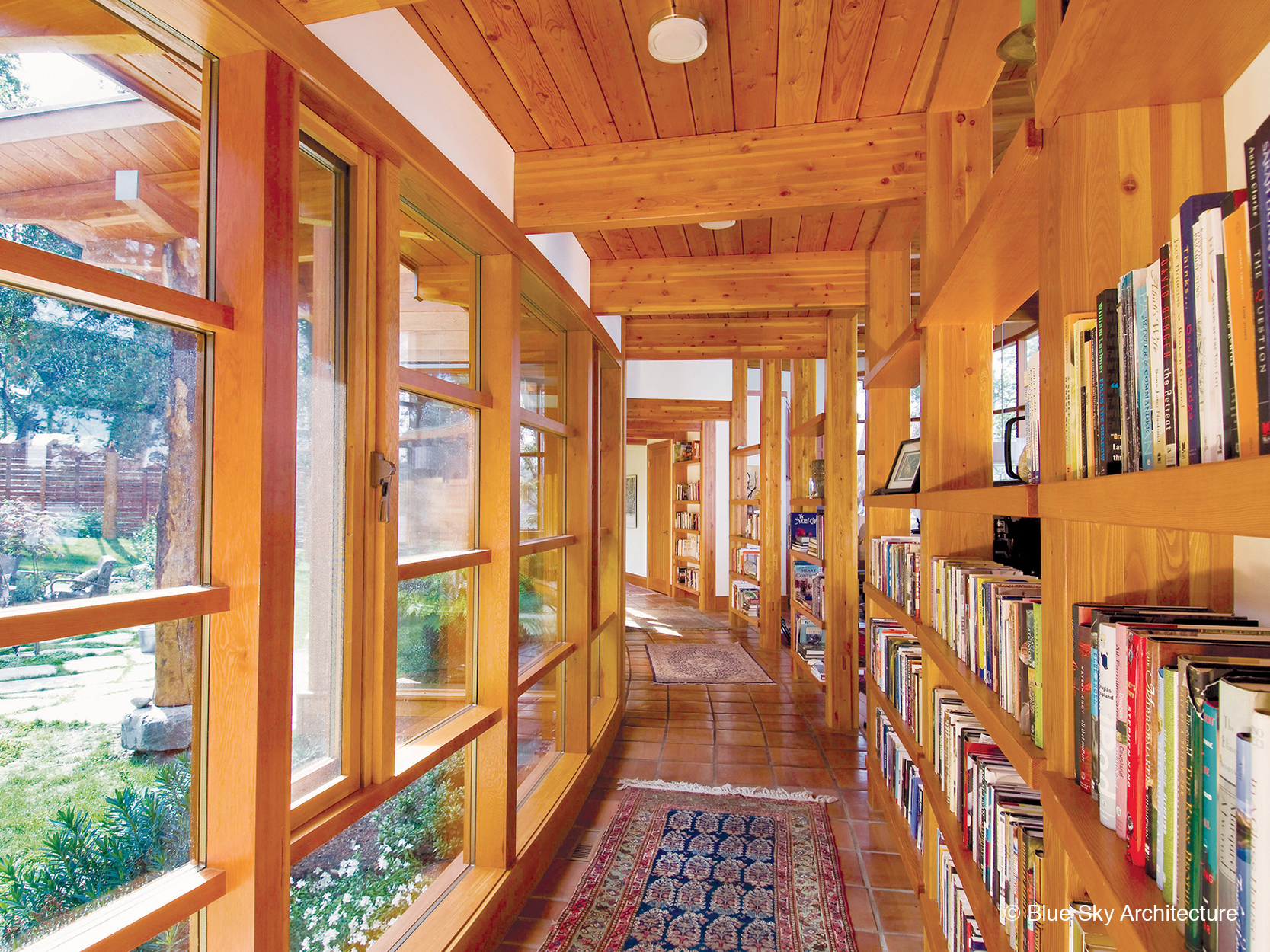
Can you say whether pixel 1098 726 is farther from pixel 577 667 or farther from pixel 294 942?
pixel 577 667

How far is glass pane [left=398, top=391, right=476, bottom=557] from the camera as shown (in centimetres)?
173

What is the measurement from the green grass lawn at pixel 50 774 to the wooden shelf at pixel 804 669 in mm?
4491

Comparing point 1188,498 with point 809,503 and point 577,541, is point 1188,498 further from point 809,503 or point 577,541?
point 809,503

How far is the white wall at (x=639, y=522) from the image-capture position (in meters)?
11.3

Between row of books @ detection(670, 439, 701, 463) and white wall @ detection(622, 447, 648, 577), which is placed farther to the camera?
white wall @ detection(622, 447, 648, 577)

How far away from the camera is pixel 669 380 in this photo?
27.1 feet

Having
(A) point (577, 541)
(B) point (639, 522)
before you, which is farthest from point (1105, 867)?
(B) point (639, 522)

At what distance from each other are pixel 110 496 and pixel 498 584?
1347 mm

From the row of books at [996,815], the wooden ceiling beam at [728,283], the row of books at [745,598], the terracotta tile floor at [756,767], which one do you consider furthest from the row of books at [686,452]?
the row of books at [996,815]

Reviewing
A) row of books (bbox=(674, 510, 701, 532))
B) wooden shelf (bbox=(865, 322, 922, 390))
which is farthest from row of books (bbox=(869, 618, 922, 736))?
row of books (bbox=(674, 510, 701, 532))

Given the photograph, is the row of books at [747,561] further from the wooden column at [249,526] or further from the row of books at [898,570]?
the wooden column at [249,526]

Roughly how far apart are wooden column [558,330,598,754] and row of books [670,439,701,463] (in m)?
5.78

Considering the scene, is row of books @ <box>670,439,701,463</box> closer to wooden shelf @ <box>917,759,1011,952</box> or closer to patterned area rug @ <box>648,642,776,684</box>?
patterned area rug @ <box>648,642,776,684</box>

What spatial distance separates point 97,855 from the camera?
95 cm
